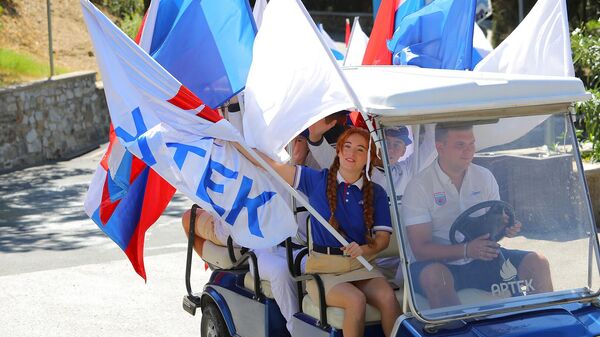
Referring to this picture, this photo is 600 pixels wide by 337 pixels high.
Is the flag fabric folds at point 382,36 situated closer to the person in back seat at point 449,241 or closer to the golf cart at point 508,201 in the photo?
the golf cart at point 508,201

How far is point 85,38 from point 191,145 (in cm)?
1641

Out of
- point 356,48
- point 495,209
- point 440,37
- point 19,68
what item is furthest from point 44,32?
point 495,209

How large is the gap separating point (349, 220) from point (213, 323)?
1514 mm

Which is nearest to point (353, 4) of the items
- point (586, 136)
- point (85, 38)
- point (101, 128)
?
point (85, 38)

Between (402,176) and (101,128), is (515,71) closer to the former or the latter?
(402,176)

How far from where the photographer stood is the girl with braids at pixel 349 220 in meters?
4.79

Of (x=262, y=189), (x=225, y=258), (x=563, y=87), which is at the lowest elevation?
(x=225, y=258)

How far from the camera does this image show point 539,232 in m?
4.46

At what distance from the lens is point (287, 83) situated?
471cm

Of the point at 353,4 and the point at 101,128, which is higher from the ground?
the point at 353,4

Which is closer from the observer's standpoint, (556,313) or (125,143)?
(556,313)

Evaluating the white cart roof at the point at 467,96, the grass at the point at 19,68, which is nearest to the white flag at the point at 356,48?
the white cart roof at the point at 467,96

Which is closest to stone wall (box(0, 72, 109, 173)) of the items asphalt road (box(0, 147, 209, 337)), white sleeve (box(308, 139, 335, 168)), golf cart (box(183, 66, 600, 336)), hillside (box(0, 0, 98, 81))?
hillside (box(0, 0, 98, 81))

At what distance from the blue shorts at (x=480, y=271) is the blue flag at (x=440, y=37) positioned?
1962 millimetres
